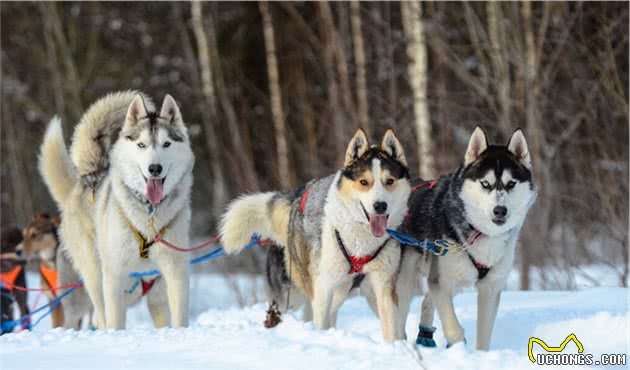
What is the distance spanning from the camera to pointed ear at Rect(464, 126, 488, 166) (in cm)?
414

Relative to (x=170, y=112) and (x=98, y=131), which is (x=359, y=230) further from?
(x=98, y=131)

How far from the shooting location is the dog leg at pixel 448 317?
4.04 metres

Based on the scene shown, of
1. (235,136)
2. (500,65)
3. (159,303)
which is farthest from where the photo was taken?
(235,136)

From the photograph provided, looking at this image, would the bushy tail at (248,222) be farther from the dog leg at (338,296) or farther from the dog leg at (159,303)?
the dog leg at (338,296)

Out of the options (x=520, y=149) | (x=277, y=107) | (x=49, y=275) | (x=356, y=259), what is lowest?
(x=49, y=275)

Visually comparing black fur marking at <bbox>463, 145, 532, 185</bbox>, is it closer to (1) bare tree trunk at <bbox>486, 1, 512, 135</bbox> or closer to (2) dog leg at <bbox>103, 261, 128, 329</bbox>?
(2) dog leg at <bbox>103, 261, 128, 329</bbox>

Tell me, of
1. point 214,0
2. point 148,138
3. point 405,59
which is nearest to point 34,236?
point 148,138

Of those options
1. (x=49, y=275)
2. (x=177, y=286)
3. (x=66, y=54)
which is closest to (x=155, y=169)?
(x=177, y=286)

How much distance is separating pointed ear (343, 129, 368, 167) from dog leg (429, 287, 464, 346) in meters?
0.75

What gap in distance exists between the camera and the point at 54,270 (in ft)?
20.6

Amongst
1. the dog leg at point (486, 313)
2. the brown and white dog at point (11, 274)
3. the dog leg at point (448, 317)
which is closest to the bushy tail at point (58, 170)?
the brown and white dog at point (11, 274)

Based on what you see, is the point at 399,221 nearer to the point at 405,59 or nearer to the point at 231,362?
the point at 231,362

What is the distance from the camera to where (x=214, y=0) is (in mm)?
13320

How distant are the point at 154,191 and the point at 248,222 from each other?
0.74 metres
